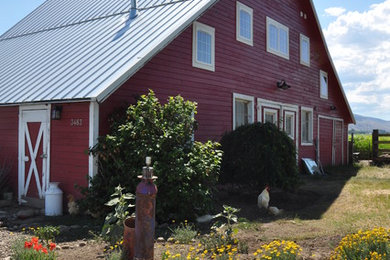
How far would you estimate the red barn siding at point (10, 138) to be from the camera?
397 inches

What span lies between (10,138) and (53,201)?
2.73 meters

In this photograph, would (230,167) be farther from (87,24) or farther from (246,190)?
(87,24)

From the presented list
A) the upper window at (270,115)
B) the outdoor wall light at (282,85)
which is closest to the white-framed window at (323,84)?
the outdoor wall light at (282,85)

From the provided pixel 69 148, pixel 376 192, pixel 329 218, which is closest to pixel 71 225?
pixel 69 148

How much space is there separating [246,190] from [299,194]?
58.0 inches

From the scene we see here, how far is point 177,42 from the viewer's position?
10547 mm

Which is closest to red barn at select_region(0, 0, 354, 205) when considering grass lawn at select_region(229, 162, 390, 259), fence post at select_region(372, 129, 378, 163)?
grass lawn at select_region(229, 162, 390, 259)

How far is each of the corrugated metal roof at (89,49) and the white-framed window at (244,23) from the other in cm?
239

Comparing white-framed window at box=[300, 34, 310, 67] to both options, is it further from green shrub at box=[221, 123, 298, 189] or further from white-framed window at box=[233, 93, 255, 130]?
green shrub at box=[221, 123, 298, 189]

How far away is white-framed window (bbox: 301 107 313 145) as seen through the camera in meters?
17.6

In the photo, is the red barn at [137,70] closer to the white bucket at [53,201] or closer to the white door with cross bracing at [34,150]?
the white door with cross bracing at [34,150]

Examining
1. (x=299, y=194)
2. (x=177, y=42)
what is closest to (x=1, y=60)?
(x=177, y=42)

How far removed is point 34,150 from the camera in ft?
31.3

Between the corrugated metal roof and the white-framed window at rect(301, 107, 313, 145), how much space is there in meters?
8.58
